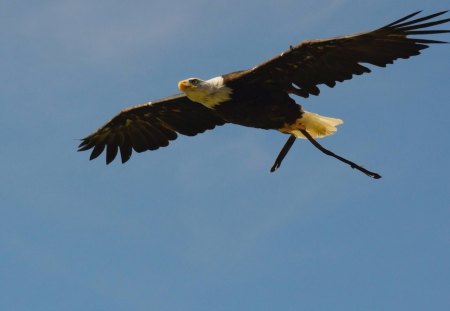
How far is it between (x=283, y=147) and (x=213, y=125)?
3.72 feet

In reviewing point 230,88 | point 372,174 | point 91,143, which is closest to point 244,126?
point 230,88

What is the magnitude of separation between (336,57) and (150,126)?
11.7 ft

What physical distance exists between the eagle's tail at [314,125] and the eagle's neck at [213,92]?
3.49 feet

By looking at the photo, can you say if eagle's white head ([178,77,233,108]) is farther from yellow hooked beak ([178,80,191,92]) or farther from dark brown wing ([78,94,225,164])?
dark brown wing ([78,94,225,164])

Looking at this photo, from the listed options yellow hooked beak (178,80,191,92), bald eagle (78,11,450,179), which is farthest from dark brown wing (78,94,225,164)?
yellow hooked beak (178,80,191,92)

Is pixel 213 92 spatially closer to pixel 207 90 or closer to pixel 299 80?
pixel 207 90

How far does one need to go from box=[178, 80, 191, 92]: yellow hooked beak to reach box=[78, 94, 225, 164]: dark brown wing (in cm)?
125

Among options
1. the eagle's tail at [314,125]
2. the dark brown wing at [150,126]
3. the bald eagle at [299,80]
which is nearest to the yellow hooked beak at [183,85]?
the bald eagle at [299,80]

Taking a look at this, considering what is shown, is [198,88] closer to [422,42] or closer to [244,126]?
[244,126]

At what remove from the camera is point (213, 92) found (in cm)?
1661

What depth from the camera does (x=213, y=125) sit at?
18.3 m

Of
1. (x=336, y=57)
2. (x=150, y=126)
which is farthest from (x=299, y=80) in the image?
(x=150, y=126)

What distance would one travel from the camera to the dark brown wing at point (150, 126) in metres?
18.3

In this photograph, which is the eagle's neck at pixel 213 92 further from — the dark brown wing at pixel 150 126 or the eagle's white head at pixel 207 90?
the dark brown wing at pixel 150 126
